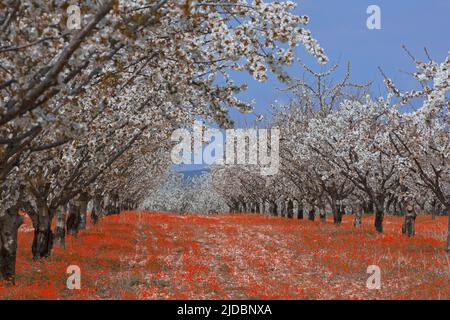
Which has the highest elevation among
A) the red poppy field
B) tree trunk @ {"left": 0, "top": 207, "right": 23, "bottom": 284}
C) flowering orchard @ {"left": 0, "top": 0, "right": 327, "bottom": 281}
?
flowering orchard @ {"left": 0, "top": 0, "right": 327, "bottom": 281}

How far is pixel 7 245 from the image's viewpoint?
18.2 metres

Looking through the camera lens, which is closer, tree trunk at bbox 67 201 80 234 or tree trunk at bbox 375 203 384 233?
tree trunk at bbox 67 201 80 234

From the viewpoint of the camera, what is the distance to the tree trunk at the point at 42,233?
22.5 m

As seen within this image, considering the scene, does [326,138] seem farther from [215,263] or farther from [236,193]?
[236,193]

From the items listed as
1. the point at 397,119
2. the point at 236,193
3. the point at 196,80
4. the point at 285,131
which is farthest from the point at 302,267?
the point at 236,193

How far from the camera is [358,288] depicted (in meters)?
17.3

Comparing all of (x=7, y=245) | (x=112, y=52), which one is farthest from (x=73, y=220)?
(x=112, y=52)

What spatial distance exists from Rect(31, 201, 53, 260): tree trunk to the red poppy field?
55 centimetres

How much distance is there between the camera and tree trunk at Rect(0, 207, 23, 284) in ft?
59.7

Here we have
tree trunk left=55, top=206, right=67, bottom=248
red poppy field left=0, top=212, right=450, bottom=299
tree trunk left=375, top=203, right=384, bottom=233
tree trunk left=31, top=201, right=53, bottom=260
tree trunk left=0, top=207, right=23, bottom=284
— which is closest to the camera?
red poppy field left=0, top=212, right=450, bottom=299

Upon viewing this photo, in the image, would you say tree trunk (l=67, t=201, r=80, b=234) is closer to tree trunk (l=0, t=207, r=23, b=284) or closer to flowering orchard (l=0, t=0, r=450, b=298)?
flowering orchard (l=0, t=0, r=450, b=298)

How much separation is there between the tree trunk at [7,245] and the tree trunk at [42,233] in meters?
3.79

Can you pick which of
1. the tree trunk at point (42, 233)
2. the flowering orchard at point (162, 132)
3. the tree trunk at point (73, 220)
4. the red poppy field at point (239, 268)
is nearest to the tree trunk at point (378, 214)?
the flowering orchard at point (162, 132)

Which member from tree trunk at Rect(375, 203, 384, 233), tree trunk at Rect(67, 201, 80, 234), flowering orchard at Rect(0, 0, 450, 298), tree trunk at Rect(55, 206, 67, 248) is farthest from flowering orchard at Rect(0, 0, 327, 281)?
tree trunk at Rect(375, 203, 384, 233)
